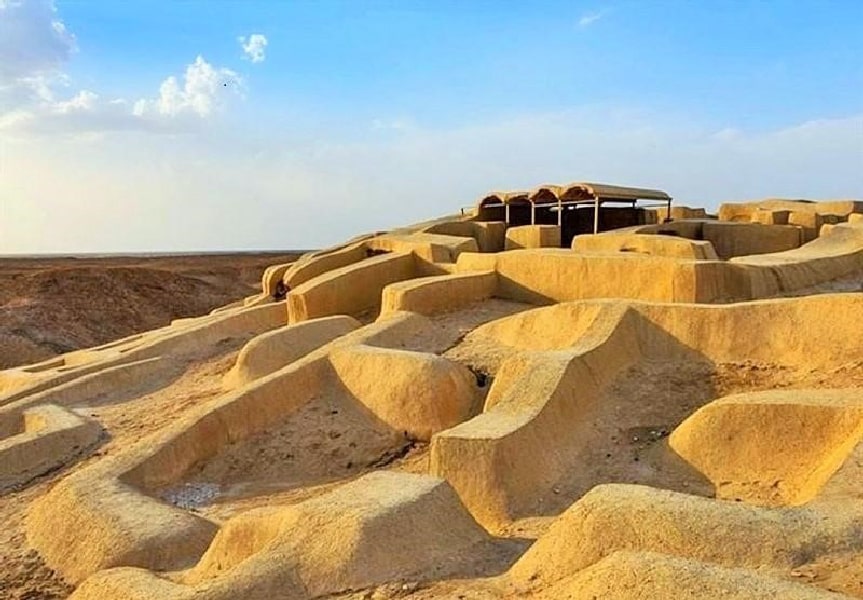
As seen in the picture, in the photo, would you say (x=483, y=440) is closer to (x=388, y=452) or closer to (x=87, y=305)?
(x=388, y=452)

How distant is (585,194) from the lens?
18.0 metres

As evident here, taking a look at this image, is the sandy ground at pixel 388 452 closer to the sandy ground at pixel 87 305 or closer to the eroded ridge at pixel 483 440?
the eroded ridge at pixel 483 440

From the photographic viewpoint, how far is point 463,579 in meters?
5.03

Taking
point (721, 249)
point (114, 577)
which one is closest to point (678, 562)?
point (114, 577)

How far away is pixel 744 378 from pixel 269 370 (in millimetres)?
5995

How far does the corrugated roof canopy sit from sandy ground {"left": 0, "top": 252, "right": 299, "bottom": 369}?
52.6 feet

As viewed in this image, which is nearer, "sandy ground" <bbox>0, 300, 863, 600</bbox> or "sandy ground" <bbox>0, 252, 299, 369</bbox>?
"sandy ground" <bbox>0, 300, 863, 600</bbox>

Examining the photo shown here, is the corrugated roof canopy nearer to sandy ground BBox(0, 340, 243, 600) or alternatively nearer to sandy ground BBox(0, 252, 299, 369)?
sandy ground BBox(0, 340, 243, 600)

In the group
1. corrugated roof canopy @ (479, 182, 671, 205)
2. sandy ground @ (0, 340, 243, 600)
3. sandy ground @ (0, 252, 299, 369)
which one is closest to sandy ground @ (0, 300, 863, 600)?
sandy ground @ (0, 340, 243, 600)

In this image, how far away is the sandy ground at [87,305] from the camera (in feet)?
89.0

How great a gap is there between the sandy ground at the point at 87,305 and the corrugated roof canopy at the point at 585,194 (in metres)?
16.0

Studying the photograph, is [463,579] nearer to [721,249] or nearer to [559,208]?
[721,249]

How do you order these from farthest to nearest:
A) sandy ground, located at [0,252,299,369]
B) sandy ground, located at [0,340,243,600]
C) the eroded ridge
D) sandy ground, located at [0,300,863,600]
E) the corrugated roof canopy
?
sandy ground, located at [0,252,299,369] → the corrugated roof canopy → sandy ground, located at [0,340,243,600] → sandy ground, located at [0,300,863,600] → the eroded ridge

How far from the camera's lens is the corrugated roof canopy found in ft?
58.1
